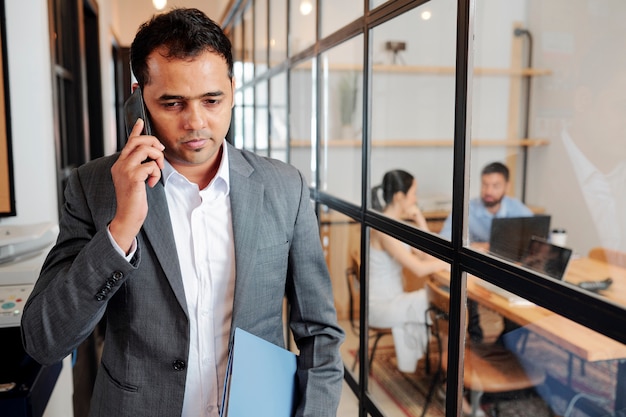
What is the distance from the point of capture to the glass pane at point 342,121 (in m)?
2.24

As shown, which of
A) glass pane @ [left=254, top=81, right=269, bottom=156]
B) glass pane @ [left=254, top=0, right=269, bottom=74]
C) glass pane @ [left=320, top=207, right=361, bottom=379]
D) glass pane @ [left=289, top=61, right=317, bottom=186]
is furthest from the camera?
glass pane @ [left=254, top=81, right=269, bottom=156]

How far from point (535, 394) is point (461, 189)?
2.68 ft

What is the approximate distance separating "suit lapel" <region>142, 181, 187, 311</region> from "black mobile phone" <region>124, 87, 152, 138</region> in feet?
0.38

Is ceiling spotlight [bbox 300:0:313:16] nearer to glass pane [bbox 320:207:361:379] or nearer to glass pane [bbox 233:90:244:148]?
glass pane [bbox 320:207:361:379]

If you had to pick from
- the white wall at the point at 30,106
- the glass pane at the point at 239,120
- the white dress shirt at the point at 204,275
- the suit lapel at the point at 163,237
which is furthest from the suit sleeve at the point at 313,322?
the glass pane at the point at 239,120

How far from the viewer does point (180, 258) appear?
3.53 ft

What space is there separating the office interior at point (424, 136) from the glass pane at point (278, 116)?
Answer: 0.09 ft

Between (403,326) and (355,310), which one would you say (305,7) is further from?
(403,326)

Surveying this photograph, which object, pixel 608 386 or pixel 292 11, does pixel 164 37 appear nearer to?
pixel 608 386

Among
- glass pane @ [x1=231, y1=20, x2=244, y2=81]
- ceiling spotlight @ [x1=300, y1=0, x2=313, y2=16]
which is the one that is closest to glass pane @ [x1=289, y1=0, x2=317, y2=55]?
ceiling spotlight @ [x1=300, y1=0, x2=313, y2=16]

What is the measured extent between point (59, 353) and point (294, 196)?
0.53 metres

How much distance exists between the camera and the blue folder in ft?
3.10

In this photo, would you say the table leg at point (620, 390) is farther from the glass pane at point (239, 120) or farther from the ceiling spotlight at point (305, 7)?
the glass pane at point (239, 120)

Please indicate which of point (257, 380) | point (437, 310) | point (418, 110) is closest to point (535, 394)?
point (437, 310)
